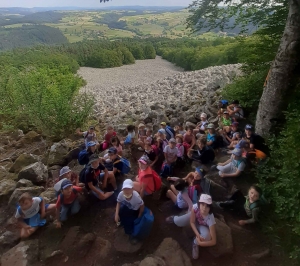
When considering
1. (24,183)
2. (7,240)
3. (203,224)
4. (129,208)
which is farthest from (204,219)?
(24,183)

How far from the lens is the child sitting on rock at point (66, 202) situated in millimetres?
5621

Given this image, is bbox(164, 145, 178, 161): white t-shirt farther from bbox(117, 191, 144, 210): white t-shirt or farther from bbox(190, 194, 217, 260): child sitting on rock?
bbox(190, 194, 217, 260): child sitting on rock

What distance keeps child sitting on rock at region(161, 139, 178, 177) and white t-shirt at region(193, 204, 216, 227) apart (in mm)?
2099

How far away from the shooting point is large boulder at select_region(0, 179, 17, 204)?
7.02m

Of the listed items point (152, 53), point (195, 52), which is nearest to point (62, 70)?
point (195, 52)

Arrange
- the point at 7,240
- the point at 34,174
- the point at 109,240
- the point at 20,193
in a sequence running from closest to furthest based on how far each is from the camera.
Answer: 1. the point at 109,240
2. the point at 7,240
3. the point at 20,193
4. the point at 34,174

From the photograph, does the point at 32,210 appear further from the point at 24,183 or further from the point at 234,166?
the point at 234,166

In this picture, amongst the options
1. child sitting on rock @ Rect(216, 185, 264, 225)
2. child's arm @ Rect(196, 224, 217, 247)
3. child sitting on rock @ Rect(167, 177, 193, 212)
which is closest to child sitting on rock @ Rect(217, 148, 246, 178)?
child sitting on rock @ Rect(216, 185, 264, 225)

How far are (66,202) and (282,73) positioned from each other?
19.2 ft

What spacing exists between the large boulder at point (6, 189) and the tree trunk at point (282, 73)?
6846 millimetres

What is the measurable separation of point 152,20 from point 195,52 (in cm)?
14598

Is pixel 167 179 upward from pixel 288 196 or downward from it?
downward

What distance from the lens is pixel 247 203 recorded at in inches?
207

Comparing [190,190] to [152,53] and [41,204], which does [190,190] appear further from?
[152,53]
